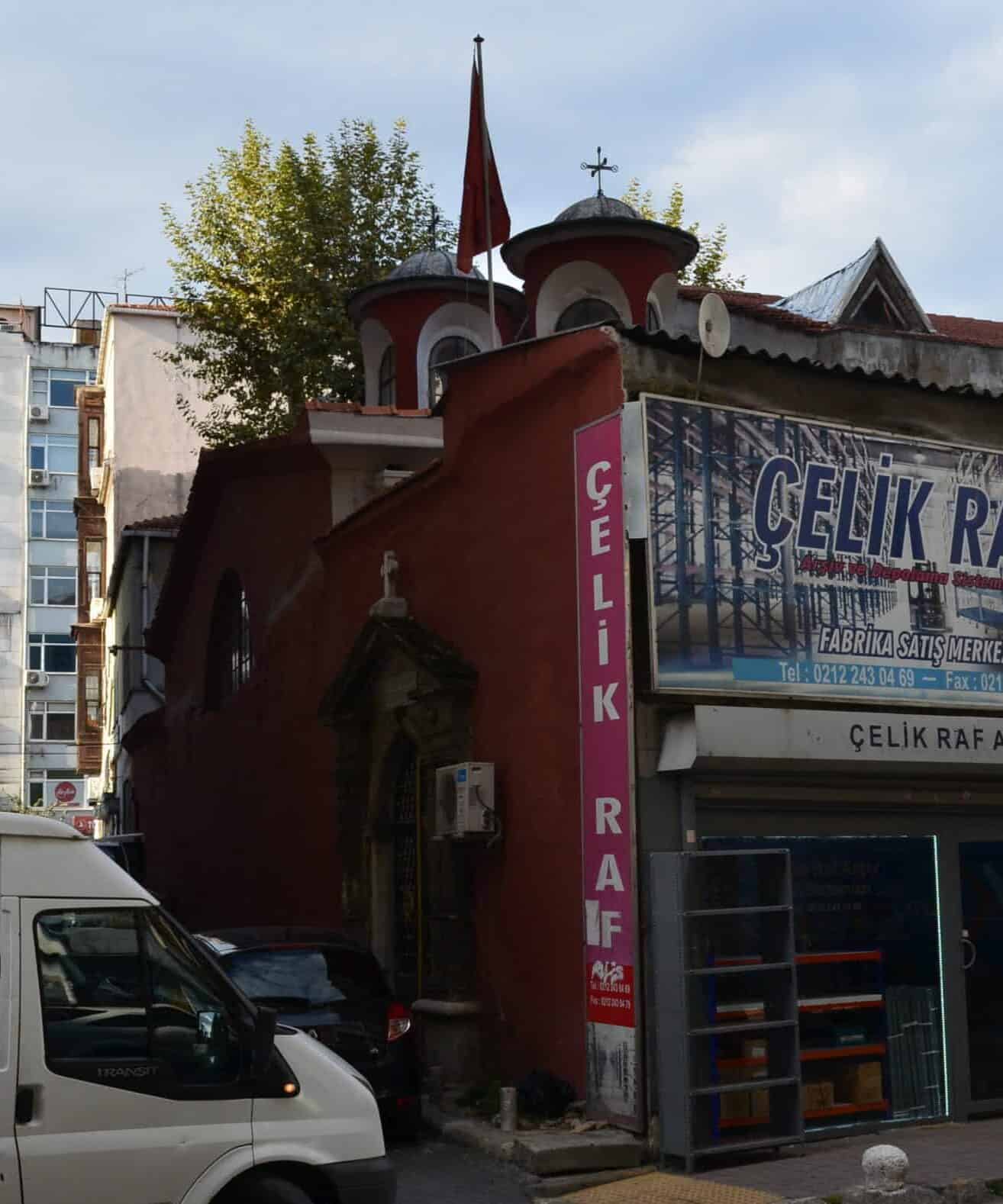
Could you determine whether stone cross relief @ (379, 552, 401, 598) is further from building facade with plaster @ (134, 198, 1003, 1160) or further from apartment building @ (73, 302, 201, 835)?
apartment building @ (73, 302, 201, 835)

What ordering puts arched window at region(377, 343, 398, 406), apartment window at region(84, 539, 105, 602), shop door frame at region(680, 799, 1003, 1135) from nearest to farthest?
shop door frame at region(680, 799, 1003, 1135) < arched window at region(377, 343, 398, 406) < apartment window at region(84, 539, 105, 602)

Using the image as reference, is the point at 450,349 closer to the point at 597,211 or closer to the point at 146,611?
the point at 597,211

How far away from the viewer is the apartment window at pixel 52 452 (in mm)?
59625

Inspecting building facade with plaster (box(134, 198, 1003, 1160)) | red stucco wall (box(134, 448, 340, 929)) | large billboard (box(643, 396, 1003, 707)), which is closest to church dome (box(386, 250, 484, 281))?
red stucco wall (box(134, 448, 340, 929))

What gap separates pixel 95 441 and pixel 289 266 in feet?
54.5

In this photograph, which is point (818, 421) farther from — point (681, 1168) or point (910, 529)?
point (681, 1168)

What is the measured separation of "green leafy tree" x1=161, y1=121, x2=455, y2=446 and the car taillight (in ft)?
62.2

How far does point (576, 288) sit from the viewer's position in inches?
786

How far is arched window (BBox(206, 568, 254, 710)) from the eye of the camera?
2250 centimetres

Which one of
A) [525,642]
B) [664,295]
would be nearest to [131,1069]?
[525,642]

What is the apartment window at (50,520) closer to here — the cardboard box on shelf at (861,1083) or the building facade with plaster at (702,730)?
the building facade with plaster at (702,730)

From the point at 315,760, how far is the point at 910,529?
7.50 metres

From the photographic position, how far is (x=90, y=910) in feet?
22.0

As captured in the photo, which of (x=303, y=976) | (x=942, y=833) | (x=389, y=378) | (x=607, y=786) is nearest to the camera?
(x=303, y=976)
